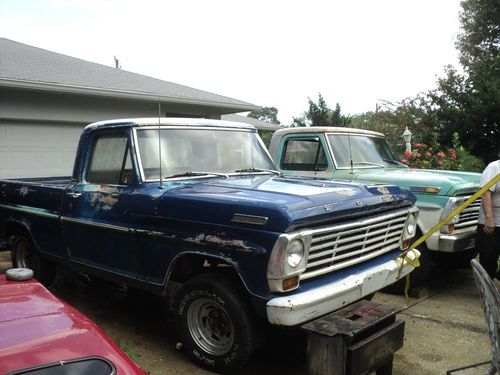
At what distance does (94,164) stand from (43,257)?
136 cm

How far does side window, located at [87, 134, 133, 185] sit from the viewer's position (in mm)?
4230

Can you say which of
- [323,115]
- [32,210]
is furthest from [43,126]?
[323,115]

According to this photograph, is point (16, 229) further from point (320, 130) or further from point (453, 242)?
point (453, 242)

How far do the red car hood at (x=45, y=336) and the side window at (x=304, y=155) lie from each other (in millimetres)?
4724

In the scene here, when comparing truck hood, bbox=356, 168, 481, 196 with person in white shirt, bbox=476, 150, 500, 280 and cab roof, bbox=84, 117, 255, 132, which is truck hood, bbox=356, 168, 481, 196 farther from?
cab roof, bbox=84, 117, 255, 132

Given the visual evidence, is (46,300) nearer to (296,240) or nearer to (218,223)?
(218,223)

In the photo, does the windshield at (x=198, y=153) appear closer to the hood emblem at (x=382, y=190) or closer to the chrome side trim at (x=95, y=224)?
the chrome side trim at (x=95, y=224)

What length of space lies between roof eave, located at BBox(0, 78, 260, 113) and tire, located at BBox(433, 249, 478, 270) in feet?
15.5

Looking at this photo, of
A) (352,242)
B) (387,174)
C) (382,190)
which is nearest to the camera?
(352,242)

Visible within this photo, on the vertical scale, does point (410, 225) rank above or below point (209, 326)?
above

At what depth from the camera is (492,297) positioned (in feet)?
8.22

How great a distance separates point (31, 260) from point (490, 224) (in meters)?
5.27

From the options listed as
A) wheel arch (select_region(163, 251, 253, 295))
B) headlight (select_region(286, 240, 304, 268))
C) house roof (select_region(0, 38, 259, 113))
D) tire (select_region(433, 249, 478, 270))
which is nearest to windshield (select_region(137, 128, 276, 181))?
wheel arch (select_region(163, 251, 253, 295))

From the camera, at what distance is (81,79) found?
1039cm
